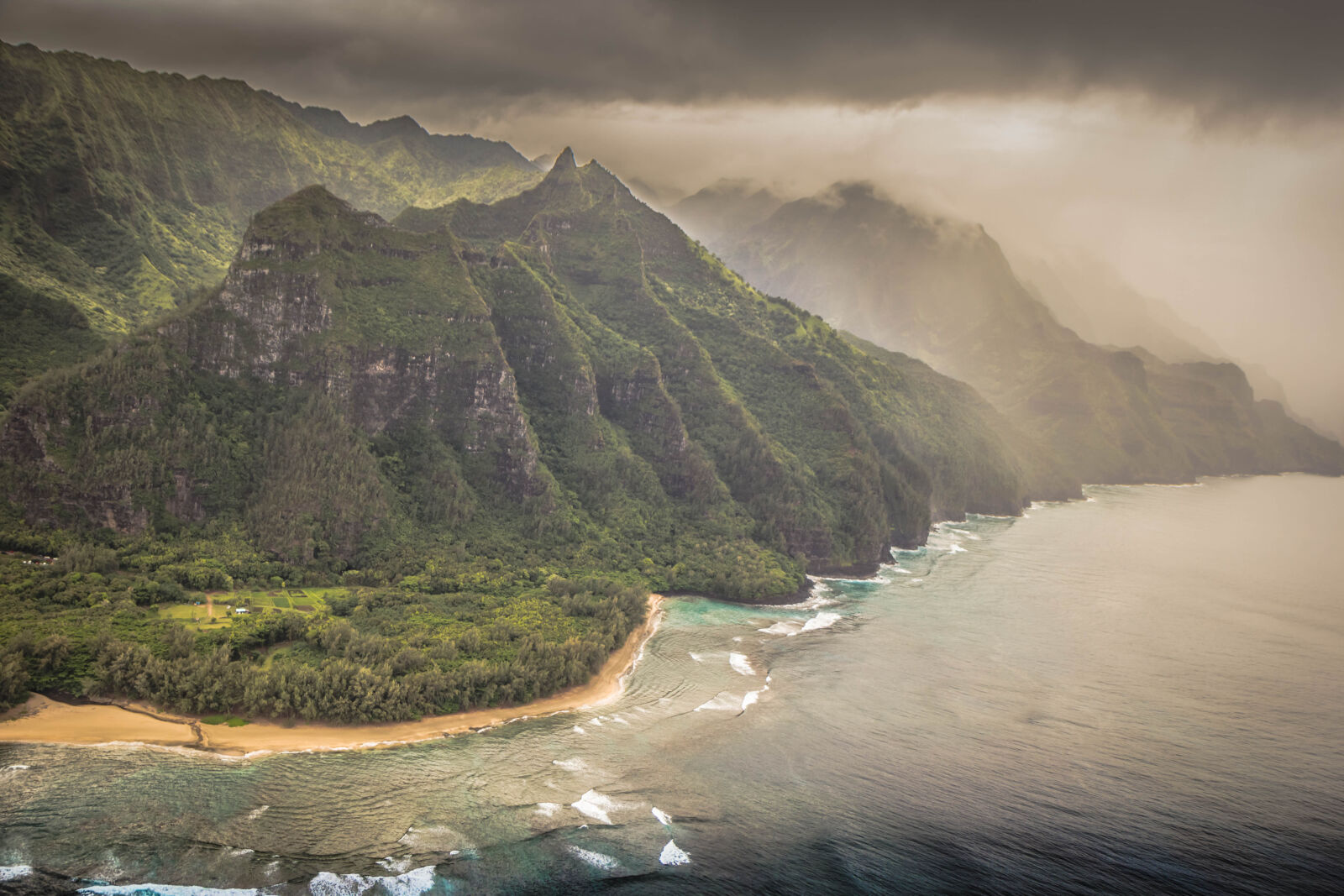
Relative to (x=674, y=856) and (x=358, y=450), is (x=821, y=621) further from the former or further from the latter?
(x=358, y=450)

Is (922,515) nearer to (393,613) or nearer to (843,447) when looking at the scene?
(843,447)

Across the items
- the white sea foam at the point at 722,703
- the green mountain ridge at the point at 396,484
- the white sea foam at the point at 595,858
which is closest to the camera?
the white sea foam at the point at 595,858

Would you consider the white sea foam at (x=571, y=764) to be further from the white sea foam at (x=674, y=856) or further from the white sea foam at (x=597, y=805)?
the white sea foam at (x=674, y=856)

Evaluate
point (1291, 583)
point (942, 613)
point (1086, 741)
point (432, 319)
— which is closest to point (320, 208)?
point (432, 319)

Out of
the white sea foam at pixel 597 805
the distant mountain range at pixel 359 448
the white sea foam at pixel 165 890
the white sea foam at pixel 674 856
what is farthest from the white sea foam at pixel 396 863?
the distant mountain range at pixel 359 448

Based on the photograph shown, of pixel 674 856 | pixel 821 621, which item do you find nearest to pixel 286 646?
pixel 674 856

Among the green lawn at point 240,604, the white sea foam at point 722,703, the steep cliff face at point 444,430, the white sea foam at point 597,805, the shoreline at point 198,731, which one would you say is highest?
the steep cliff face at point 444,430
